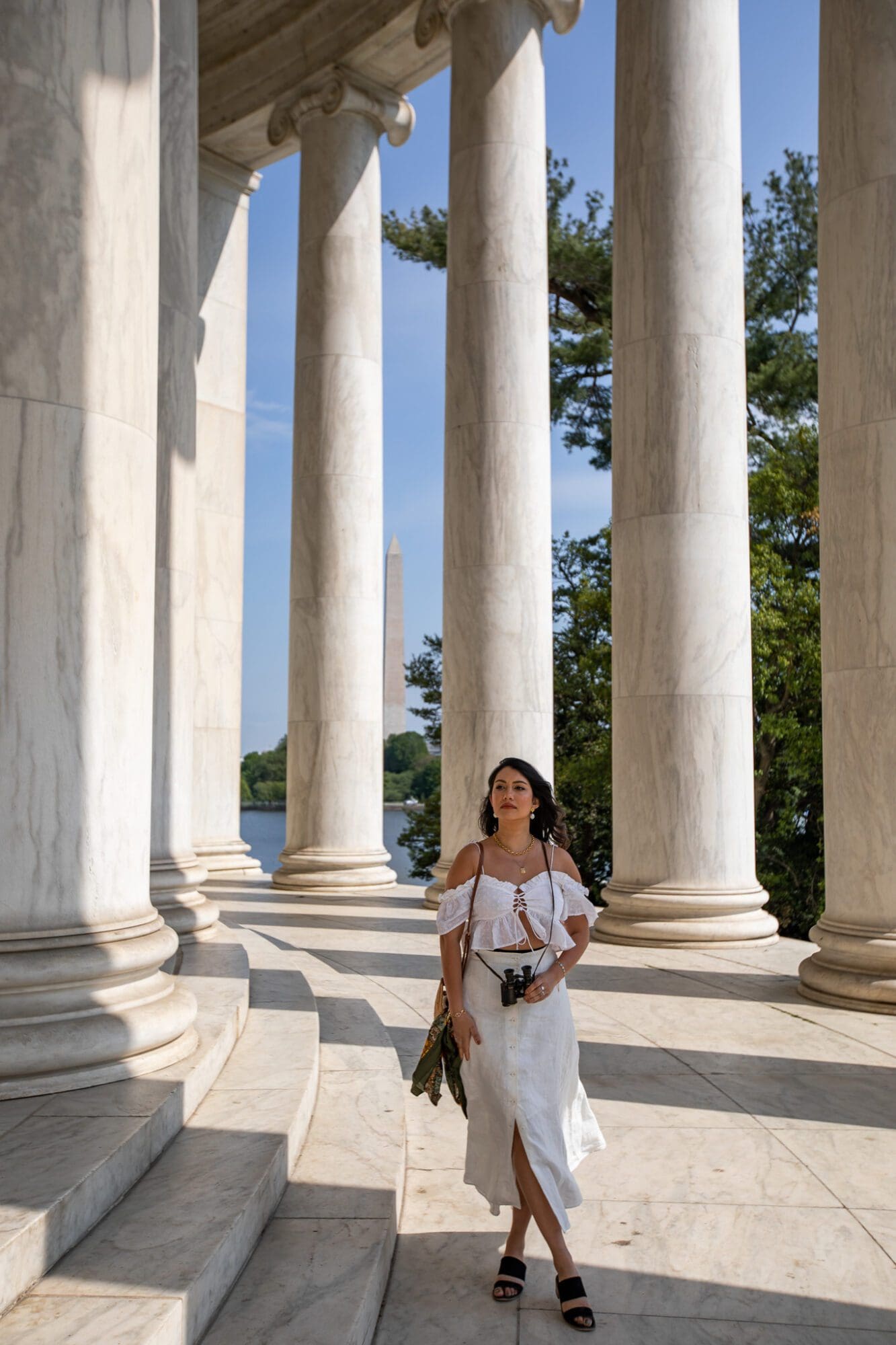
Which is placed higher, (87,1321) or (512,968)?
(512,968)

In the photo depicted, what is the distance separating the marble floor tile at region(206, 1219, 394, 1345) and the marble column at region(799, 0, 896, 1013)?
4068 inches

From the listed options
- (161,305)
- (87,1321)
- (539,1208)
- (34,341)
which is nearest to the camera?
(87,1321)

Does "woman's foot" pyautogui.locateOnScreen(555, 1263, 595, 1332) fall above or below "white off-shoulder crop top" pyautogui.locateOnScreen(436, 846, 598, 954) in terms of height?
below

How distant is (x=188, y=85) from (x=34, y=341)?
317 feet

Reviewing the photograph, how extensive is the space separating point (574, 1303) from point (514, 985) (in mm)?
19545

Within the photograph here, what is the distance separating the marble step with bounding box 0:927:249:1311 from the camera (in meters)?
65.9

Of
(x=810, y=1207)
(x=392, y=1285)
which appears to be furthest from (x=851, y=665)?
(x=392, y=1285)

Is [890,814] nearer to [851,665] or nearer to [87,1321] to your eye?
[851,665]

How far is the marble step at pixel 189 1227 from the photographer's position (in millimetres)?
61812

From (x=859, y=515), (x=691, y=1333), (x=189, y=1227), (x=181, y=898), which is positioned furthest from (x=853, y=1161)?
(x=859, y=515)

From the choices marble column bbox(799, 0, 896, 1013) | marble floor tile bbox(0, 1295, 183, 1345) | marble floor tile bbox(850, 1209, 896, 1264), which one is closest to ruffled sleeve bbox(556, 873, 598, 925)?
marble floor tile bbox(850, 1209, 896, 1264)

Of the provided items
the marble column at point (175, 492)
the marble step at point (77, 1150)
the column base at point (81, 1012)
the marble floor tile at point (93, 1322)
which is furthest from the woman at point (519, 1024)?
the marble column at point (175, 492)

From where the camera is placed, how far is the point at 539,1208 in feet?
257

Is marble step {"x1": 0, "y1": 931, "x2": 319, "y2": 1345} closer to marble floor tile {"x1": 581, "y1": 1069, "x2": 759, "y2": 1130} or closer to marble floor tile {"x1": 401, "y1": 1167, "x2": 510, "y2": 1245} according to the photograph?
marble floor tile {"x1": 401, "y1": 1167, "x2": 510, "y2": 1245}
